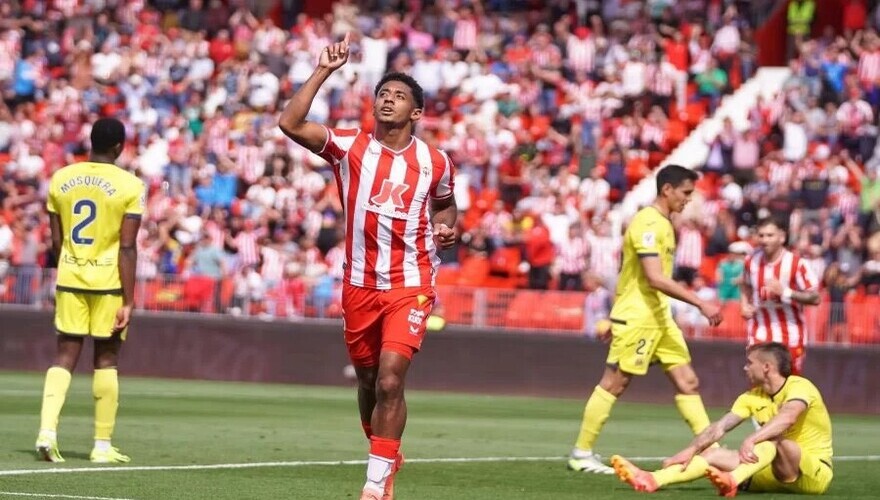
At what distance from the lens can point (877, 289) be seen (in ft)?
78.5

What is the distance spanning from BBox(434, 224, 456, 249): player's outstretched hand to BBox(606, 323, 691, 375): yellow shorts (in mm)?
3574

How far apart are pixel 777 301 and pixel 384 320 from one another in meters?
5.12

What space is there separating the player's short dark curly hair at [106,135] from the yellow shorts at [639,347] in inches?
152

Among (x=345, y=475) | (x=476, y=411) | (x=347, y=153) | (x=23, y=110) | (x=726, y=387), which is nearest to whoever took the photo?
(x=347, y=153)

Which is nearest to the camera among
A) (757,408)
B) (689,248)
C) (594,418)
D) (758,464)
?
(758,464)

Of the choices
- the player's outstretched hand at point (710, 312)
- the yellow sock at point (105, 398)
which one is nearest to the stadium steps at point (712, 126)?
the player's outstretched hand at point (710, 312)

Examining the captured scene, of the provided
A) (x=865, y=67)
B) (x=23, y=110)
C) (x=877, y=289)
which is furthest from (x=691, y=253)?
(x=23, y=110)

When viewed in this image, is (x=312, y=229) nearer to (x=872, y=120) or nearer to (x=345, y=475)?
(x=872, y=120)

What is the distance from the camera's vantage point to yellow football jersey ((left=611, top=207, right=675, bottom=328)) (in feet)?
43.9

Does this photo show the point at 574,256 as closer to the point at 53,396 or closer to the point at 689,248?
the point at 689,248

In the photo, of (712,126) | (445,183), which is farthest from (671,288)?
(712,126)

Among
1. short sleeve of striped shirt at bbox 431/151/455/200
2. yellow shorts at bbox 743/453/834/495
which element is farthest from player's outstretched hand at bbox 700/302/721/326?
short sleeve of striped shirt at bbox 431/151/455/200

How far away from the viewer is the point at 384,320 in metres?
10.0

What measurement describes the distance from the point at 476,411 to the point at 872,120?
1030cm
